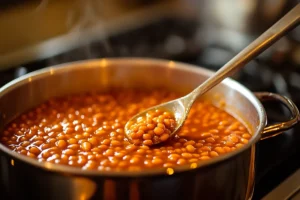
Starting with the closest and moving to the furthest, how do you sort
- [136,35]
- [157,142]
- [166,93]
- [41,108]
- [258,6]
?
[157,142] < [41,108] < [166,93] < [258,6] < [136,35]

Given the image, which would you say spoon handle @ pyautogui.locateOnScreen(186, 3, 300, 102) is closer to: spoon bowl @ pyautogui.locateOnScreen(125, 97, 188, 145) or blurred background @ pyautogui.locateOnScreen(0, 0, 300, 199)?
spoon bowl @ pyautogui.locateOnScreen(125, 97, 188, 145)

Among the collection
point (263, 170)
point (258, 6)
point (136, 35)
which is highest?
point (258, 6)

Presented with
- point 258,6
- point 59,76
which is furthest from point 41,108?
point 258,6

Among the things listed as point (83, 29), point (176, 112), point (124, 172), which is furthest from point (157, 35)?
point (124, 172)

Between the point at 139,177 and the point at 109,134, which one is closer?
the point at 139,177

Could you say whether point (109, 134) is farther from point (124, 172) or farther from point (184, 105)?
point (124, 172)

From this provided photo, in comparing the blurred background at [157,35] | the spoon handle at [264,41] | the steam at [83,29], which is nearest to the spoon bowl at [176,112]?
the spoon handle at [264,41]

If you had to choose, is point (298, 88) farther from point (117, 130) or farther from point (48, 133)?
point (48, 133)
